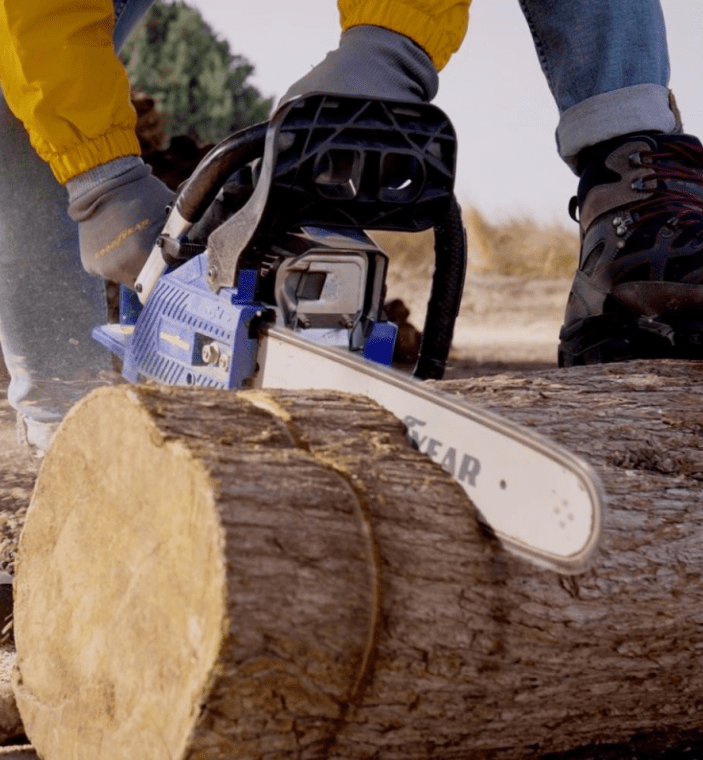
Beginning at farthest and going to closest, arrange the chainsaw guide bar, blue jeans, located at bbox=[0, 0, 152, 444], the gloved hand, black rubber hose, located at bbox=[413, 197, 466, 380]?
blue jeans, located at bbox=[0, 0, 152, 444] < the gloved hand < black rubber hose, located at bbox=[413, 197, 466, 380] < the chainsaw guide bar

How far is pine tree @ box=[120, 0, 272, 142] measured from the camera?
16.3 m

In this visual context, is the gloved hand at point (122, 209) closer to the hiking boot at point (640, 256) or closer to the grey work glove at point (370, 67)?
the grey work glove at point (370, 67)

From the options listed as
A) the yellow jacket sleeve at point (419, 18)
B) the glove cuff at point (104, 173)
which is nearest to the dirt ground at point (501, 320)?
the glove cuff at point (104, 173)

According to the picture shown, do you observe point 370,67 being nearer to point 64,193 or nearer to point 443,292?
point 443,292

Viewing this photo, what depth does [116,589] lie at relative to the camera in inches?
55.6

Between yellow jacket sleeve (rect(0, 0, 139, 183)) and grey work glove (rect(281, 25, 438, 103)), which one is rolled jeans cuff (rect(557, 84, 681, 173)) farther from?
yellow jacket sleeve (rect(0, 0, 139, 183))

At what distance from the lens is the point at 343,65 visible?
86.6 inches

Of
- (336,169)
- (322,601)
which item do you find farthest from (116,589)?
(336,169)

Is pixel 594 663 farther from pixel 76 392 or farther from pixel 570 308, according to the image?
pixel 76 392

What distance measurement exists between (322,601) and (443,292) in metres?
1.24

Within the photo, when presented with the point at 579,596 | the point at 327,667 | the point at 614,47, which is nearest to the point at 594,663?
the point at 579,596

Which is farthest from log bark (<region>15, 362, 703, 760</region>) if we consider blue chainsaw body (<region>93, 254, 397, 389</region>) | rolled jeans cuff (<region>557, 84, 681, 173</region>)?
rolled jeans cuff (<region>557, 84, 681, 173</region>)

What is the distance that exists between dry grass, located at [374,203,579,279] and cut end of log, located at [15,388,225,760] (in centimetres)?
867

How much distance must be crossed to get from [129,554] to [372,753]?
394 millimetres
